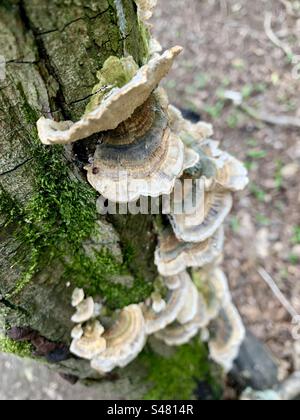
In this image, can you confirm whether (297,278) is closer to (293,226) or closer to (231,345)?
(293,226)

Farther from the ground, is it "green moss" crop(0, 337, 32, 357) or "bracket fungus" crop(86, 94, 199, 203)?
"bracket fungus" crop(86, 94, 199, 203)

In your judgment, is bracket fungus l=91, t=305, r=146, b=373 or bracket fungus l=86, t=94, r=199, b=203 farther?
bracket fungus l=91, t=305, r=146, b=373

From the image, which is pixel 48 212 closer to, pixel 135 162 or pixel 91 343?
pixel 135 162

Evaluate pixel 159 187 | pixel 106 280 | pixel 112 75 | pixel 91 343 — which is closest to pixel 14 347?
pixel 91 343

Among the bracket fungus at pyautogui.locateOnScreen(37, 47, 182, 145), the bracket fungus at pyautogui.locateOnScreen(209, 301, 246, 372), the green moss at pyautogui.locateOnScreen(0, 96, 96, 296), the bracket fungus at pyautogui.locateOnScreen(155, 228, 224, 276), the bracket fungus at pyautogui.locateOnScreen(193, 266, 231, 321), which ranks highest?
the bracket fungus at pyautogui.locateOnScreen(37, 47, 182, 145)

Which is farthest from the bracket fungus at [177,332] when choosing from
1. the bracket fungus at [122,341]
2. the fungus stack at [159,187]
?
the bracket fungus at [122,341]

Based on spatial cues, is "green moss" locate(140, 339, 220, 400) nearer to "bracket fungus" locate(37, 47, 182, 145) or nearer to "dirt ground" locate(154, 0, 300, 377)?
"dirt ground" locate(154, 0, 300, 377)

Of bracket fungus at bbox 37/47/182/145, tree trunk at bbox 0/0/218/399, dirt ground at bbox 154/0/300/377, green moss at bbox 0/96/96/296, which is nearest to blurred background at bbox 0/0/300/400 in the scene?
dirt ground at bbox 154/0/300/377
